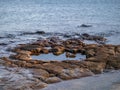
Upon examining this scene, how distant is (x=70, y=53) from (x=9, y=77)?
8676 mm

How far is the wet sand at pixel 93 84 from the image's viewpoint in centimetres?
Result: 1750

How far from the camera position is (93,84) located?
18125 millimetres

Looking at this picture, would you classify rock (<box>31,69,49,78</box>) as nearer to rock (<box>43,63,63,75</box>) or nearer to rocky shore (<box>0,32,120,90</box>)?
rocky shore (<box>0,32,120,90</box>)

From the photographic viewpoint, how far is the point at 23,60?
23.4 m

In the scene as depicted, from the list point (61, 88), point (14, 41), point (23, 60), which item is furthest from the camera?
point (14, 41)

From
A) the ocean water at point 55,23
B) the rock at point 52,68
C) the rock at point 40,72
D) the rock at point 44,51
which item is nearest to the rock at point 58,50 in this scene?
the rock at point 44,51

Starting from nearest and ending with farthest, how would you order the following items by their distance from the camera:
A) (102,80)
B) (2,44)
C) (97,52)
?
(102,80), (97,52), (2,44)

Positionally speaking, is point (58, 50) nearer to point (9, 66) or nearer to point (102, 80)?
point (9, 66)

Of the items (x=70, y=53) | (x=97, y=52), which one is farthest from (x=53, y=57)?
(x=97, y=52)

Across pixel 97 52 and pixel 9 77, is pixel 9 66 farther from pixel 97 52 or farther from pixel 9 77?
pixel 97 52

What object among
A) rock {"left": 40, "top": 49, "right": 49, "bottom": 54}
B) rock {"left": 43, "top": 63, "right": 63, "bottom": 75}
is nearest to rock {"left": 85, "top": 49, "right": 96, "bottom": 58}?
rock {"left": 40, "top": 49, "right": 49, "bottom": 54}

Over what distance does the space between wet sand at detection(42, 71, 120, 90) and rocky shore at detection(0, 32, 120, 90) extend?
0.61 meters

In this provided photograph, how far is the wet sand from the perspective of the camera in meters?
17.5

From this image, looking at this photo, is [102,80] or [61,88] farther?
[102,80]
